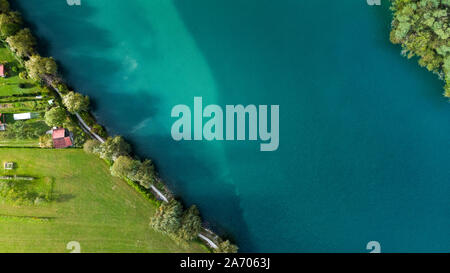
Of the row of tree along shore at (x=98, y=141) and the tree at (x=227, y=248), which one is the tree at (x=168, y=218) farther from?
the tree at (x=227, y=248)

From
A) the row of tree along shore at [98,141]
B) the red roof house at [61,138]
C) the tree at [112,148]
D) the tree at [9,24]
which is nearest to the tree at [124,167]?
the row of tree along shore at [98,141]

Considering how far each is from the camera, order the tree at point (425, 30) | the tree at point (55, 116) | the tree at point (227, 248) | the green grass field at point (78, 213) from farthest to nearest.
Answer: the green grass field at point (78, 213) < the tree at point (227, 248) < the tree at point (55, 116) < the tree at point (425, 30)

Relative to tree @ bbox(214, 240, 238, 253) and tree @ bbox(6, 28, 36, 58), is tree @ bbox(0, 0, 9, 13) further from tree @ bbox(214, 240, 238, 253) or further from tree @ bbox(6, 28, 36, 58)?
tree @ bbox(214, 240, 238, 253)

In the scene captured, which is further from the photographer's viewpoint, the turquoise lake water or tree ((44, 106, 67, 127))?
the turquoise lake water

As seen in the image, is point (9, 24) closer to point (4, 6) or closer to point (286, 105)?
point (4, 6)

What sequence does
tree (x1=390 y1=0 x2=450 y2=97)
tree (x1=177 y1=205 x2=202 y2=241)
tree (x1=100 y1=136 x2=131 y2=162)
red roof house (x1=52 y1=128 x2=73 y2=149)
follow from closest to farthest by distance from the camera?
tree (x1=390 y1=0 x2=450 y2=97), tree (x1=177 y1=205 x2=202 y2=241), tree (x1=100 y1=136 x2=131 y2=162), red roof house (x1=52 y1=128 x2=73 y2=149)

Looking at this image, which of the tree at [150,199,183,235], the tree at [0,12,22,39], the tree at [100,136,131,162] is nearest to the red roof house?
the tree at [100,136,131,162]

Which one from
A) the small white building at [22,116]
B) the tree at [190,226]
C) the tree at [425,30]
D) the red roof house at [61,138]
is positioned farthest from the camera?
the small white building at [22,116]
